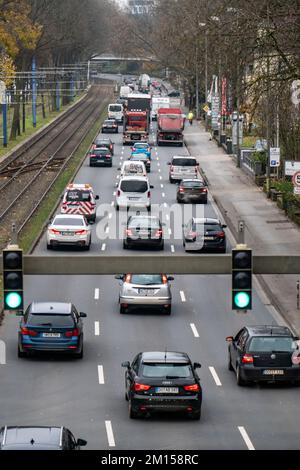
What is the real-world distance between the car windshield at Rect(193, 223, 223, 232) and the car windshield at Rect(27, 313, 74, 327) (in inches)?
740

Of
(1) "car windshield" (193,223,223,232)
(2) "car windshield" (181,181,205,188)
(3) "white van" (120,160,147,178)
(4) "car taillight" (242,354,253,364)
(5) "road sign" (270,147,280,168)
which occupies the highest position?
(5) "road sign" (270,147,280,168)

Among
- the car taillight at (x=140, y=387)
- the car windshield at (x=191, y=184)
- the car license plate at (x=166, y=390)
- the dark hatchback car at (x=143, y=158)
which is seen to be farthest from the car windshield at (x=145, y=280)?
the dark hatchback car at (x=143, y=158)

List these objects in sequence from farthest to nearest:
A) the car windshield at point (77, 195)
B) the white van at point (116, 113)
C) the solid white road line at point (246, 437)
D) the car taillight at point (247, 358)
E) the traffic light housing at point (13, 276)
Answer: the white van at point (116, 113) → the car windshield at point (77, 195) → the car taillight at point (247, 358) → the solid white road line at point (246, 437) → the traffic light housing at point (13, 276)

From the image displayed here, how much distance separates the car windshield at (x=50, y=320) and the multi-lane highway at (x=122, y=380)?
41.7 inches

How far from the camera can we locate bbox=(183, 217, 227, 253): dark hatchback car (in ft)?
170

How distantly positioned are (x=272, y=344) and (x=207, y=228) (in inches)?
836

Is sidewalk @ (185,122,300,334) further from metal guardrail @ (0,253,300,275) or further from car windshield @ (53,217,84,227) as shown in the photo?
metal guardrail @ (0,253,300,275)

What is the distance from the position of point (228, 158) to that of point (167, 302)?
5210 cm

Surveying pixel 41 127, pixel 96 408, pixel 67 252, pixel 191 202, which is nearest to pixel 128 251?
pixel 67 252

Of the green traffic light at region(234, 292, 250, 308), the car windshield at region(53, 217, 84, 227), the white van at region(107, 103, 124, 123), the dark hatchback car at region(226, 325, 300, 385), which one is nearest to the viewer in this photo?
the green traffic light at region(234, 292, 250, 308)

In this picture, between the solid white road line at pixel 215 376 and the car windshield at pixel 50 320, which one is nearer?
the solid white road line at pixel 215 376

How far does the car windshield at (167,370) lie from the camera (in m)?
28.0

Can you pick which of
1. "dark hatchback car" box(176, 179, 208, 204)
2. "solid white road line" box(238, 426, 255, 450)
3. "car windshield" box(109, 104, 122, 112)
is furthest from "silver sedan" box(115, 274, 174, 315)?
"car windshield" box(109, 104, 122, 112)

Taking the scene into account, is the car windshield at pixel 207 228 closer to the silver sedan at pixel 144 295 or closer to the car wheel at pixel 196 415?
the silver sedan at pixel 144 295
